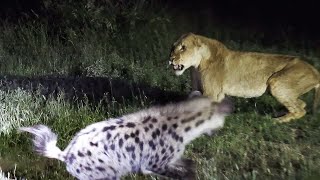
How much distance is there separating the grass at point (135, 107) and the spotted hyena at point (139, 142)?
0.30 meters

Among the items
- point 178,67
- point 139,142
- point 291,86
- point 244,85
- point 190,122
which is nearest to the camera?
point 139,142

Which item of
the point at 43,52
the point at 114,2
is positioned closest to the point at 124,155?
the point at 43,52

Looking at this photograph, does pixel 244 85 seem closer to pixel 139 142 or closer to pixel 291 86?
pixel 291 86

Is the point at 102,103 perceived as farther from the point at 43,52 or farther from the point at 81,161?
the point at 43,52

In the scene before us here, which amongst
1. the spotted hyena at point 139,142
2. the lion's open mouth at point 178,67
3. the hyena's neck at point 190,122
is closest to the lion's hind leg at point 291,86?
the lion's open mouth at point 178,67

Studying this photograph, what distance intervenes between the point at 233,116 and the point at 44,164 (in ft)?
8.05

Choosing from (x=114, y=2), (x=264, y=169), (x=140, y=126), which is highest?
(x=114, y=2)

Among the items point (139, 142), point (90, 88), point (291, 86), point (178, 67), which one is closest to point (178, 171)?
point (139, 142)

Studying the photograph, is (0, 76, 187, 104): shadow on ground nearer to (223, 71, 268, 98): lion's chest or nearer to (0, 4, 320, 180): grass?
(0, 4, 320, 180): grass

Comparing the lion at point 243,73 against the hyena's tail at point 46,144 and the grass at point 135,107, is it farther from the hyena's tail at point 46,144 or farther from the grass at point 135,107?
the hyena's tail at point 46,144

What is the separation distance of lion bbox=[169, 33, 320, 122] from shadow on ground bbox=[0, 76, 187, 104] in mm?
879

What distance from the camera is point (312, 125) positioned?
26.5 feet

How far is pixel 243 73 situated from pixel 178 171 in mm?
2554

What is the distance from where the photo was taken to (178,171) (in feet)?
19.8
